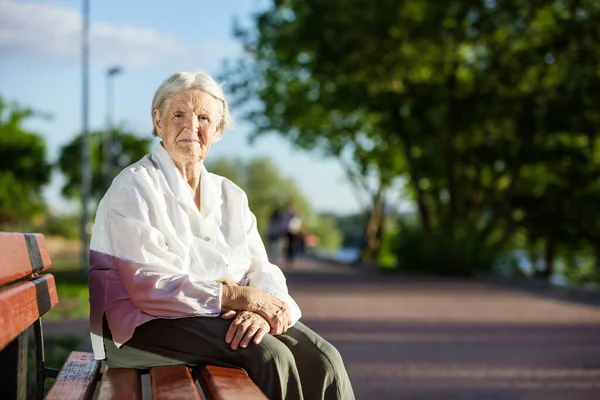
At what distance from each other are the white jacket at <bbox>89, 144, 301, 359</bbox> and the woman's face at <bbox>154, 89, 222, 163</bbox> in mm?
57

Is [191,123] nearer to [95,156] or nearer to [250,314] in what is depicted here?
[250,314]

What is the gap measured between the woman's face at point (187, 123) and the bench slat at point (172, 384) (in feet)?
2.62

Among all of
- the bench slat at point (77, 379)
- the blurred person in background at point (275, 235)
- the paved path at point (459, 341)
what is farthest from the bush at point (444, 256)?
the bench slat at point (77, 379)

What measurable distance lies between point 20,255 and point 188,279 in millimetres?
605

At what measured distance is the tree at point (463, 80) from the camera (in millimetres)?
23984

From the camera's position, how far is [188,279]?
3760 millimetres

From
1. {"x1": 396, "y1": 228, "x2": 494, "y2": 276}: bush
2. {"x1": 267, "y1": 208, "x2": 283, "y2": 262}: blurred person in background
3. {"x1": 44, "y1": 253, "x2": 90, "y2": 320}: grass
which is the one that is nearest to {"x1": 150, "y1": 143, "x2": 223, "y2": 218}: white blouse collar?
{"x1": 44, "y1": 253, "x2": 90, "y2": 320}: grass

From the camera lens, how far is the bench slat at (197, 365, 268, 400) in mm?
3232

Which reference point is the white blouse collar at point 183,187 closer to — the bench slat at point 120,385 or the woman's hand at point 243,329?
the woman's hand at point 243,329

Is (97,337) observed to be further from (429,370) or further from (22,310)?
(429,370)

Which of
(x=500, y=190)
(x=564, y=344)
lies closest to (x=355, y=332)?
(x=564, y=344)

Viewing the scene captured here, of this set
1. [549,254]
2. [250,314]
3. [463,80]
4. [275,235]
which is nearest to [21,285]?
[250,314]

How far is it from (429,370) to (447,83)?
62.8 feet

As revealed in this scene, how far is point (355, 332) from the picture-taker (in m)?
11.4
